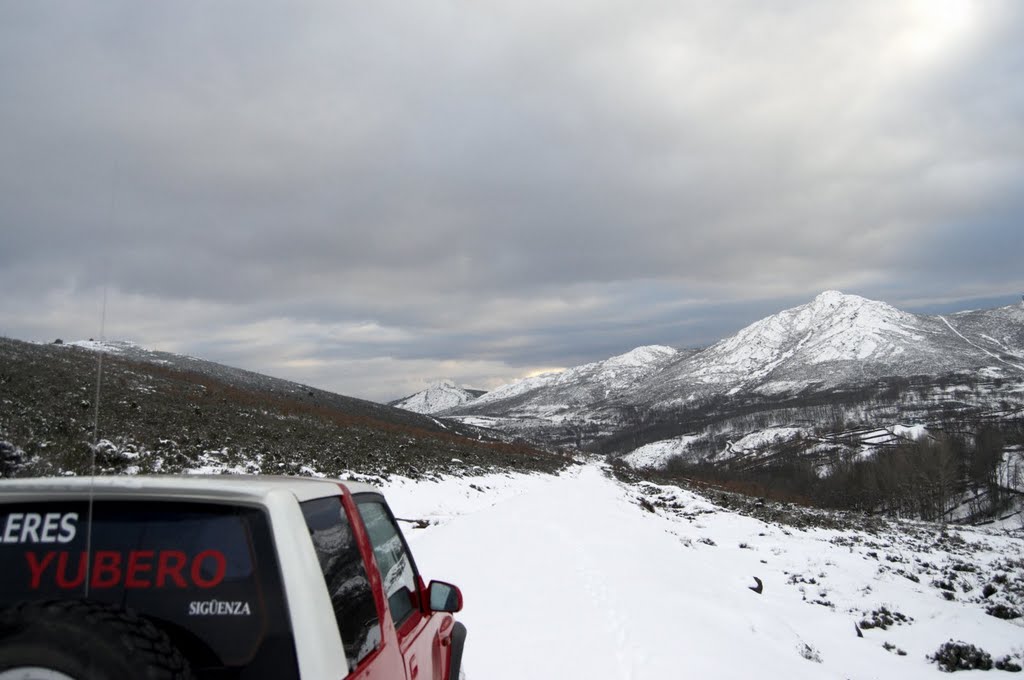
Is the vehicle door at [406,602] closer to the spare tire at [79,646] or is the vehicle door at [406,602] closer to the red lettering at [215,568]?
the red lettering at [215,568]

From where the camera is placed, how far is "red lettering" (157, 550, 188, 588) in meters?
2.06

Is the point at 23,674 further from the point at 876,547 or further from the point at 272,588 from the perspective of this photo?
the point at 876,547

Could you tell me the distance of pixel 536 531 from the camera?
17094 millimetres

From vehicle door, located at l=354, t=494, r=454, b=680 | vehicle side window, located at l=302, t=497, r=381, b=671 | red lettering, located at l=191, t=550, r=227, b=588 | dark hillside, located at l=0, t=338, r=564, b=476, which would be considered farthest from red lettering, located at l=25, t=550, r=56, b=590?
dark hillside, located at l=0, t=338, r=564, b=476

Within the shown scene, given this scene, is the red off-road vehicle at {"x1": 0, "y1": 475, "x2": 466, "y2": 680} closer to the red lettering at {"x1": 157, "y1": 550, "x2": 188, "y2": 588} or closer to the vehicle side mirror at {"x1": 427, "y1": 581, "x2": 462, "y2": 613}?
the red lettering at {"x1": 157, "y1": 550, "x2": 188, "y2": 588}

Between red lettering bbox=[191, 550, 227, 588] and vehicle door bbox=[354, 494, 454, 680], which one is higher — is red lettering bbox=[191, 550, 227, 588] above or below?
above

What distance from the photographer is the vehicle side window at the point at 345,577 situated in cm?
235

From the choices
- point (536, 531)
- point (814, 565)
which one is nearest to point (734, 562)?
point (814, 565)

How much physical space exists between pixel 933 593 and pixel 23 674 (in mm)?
22184

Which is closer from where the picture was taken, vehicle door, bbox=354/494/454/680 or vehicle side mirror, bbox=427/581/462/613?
vehicle door, bbox=354/494/454/680

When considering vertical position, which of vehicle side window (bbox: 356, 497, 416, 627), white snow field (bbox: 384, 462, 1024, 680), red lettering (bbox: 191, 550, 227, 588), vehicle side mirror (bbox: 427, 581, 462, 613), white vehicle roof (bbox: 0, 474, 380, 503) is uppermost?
white vehicle roof (bbox: 0, 474, 380, 503)

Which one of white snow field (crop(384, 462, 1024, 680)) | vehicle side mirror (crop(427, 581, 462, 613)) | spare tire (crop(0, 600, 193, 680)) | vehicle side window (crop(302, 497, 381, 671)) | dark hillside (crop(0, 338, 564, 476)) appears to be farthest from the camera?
dark hillside (crop(0, 338, 564, 476))

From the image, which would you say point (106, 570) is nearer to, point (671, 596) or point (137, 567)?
point (137, 567)

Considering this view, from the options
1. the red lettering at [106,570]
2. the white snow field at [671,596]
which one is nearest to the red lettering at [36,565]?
the red lettering at [106,570]
